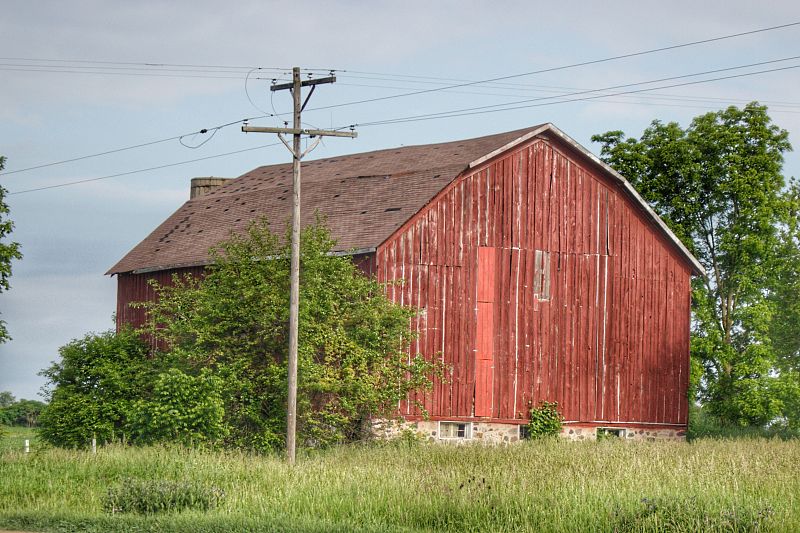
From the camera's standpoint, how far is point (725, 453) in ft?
84.2

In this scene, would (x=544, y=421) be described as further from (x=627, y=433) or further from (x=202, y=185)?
(x=202, y=185)

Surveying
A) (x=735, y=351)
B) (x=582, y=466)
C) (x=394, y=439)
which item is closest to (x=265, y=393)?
(x=394, y=439)

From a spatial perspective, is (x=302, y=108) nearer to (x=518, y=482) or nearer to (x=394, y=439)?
(x=394, y=439)

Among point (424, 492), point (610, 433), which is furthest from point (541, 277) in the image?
point (424, 492)

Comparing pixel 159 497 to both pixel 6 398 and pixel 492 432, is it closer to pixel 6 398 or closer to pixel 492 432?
pixel 492 432

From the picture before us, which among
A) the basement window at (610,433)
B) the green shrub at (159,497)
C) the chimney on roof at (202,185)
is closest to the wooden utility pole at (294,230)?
the green shrub at (159,497)

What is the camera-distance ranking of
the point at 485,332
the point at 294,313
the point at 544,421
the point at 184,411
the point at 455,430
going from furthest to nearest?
the point at 544,421 → the point at 485,332 → the point at 455,430 → the point at 184,411 → the point at 294,313

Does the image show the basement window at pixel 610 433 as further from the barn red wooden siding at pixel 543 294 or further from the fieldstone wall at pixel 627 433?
the barn red wooden siding at pixel 543 294

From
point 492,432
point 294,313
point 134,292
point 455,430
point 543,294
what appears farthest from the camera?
point 134,292

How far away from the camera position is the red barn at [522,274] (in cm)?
3164

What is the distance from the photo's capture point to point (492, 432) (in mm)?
32062

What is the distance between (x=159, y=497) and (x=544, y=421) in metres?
16.9

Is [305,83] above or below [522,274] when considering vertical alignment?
above

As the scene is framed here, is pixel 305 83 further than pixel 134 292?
No
